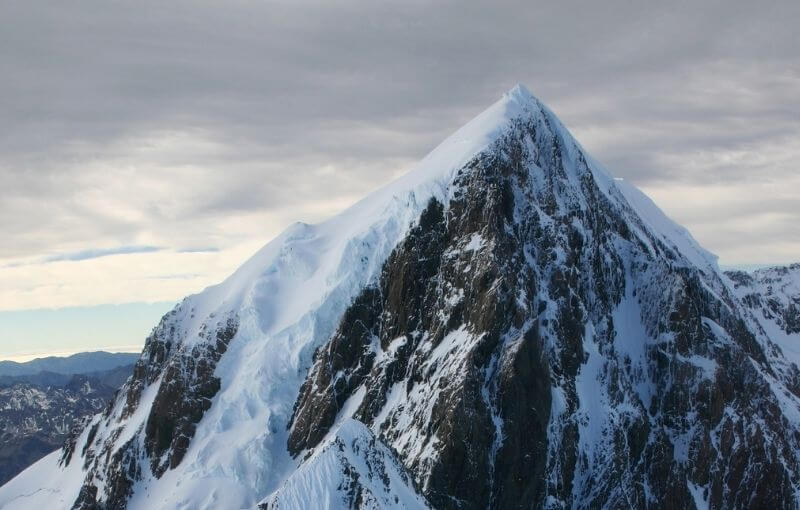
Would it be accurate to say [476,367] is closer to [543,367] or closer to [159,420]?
[543,367]

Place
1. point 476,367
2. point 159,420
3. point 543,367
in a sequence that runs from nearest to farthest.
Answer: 1. point 476,367
2. point 543,367
3. point 159,420

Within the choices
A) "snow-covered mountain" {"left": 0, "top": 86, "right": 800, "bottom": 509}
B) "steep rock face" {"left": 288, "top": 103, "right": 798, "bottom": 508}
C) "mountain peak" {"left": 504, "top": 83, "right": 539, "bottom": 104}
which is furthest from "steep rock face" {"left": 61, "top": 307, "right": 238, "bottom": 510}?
"mountain peak" {"left": 504, "top": 83, "right": 539, "bottom": 104}

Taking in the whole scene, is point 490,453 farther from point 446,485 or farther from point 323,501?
point 323,501

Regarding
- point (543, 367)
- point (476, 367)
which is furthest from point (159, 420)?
point (543, 367)

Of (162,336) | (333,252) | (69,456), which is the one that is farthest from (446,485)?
(69,456)

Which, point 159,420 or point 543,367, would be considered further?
point 159,420

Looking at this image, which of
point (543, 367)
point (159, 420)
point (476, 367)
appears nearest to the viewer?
point (476, 367)

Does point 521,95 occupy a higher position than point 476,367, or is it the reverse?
Answer: point 521,95

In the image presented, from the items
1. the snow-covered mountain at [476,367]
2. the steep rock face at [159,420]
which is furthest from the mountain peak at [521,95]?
the steep rock face at [159,420]
